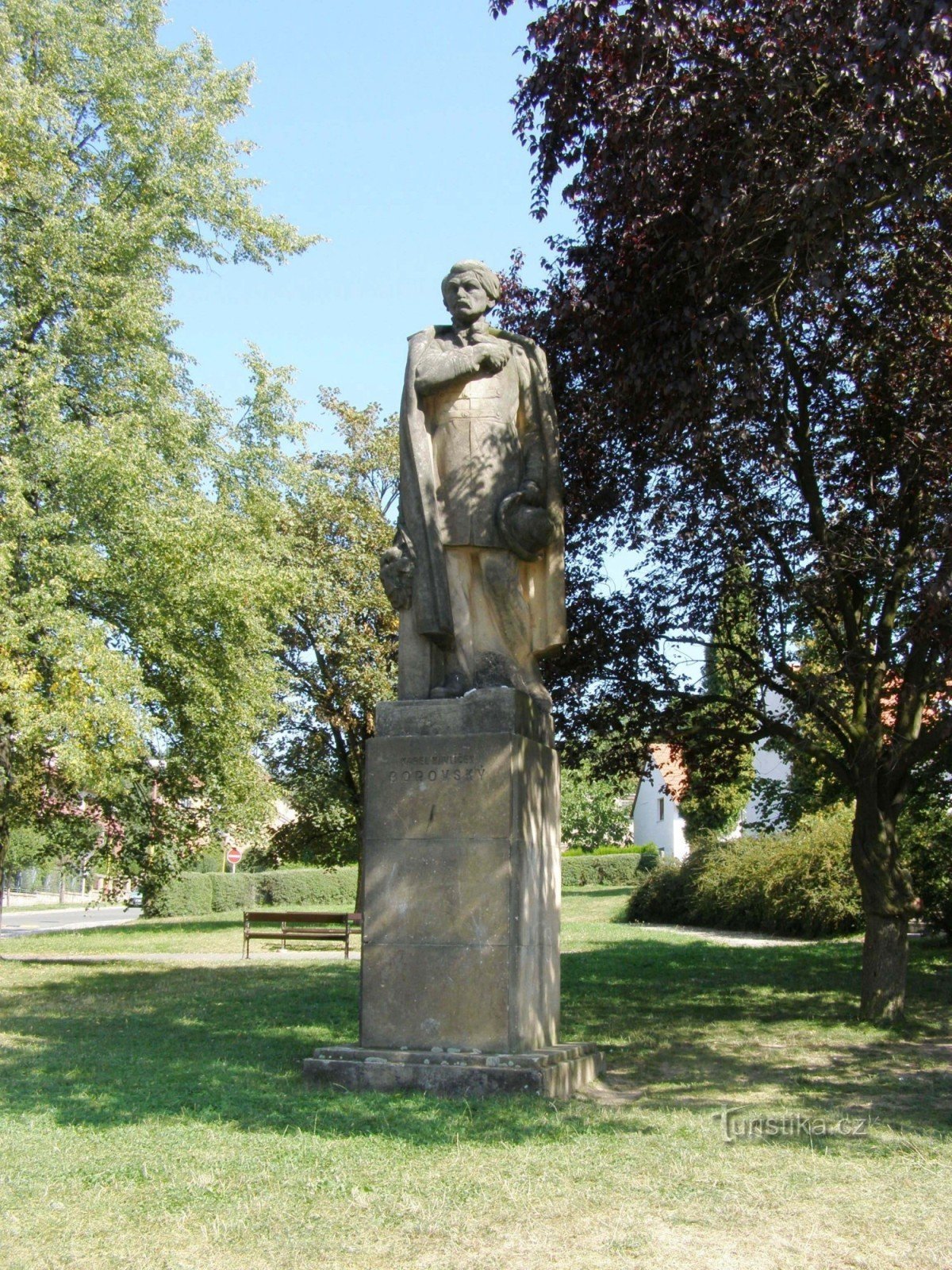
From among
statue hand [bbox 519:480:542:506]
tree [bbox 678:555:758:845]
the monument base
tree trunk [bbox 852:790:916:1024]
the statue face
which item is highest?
the statue face

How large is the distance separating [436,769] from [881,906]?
580 centimetres

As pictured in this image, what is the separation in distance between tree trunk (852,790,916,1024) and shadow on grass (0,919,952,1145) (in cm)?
36

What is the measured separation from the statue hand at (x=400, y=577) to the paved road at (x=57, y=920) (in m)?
22.3

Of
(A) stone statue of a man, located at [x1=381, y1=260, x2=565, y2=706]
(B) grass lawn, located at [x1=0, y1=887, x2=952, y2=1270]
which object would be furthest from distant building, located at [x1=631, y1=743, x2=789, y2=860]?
(A) stone statue of a man, located at [x1=381, y1=260, x2=565, y2=706]

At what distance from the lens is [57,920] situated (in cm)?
4444

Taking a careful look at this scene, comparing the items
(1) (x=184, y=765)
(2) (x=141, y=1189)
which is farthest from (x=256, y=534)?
(2) (x=141, y=1189)

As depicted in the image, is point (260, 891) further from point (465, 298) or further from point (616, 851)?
point (465, 298)

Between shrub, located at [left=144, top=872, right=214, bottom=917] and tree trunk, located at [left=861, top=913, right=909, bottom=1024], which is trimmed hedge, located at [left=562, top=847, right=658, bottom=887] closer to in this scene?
shrub, located at [left=144, top=872, right=214, bottom=917]

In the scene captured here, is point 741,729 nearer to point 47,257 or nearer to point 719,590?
point 719,590

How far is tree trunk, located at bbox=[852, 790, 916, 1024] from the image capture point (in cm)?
1164

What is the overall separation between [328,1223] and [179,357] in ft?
59.8

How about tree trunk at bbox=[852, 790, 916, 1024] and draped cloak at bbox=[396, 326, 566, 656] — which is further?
tree trunk at bbox=[852, 790, 916, 1024]

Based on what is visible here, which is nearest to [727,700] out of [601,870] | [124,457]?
[124,457]

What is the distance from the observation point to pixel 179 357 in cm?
2127
